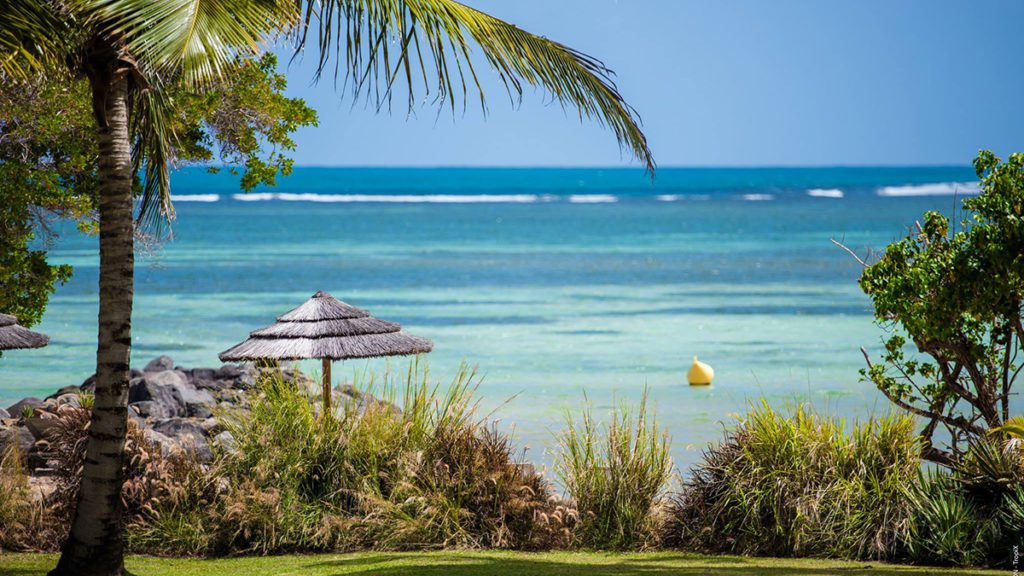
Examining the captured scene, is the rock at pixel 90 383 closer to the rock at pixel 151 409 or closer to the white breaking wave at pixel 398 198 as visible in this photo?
the rock at pixel 151 409

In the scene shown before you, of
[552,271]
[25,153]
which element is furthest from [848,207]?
[25,153]

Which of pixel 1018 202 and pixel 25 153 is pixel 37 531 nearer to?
pixel 25 153

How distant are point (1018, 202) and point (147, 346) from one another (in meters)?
20.6

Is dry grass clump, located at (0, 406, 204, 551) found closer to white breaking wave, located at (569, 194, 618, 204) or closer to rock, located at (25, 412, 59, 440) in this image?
rock, located at (25, 412, 59, 440)

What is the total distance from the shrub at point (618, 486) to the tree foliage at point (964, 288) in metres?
1.96

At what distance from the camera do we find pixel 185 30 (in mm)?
5809

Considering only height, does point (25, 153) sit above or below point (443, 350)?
above

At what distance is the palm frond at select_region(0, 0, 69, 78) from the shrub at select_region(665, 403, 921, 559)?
17.3ft

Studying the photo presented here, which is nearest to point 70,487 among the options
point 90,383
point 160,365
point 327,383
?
point 327,383

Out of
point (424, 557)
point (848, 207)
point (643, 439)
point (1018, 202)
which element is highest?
point (848, 207)

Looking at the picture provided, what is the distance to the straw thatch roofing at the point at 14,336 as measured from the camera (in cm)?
1121

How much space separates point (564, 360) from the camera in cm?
2211

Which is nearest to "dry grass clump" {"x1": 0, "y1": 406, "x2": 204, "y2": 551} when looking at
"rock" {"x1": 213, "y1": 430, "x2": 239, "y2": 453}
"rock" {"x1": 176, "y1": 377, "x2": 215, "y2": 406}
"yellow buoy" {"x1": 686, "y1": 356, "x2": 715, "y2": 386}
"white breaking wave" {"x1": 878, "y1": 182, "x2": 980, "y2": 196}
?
"rock" {"x1": 213, "y1": 430, "x2": 239, "y2": 453}

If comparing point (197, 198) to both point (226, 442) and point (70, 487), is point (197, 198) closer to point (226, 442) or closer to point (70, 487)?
point (226, 442)
